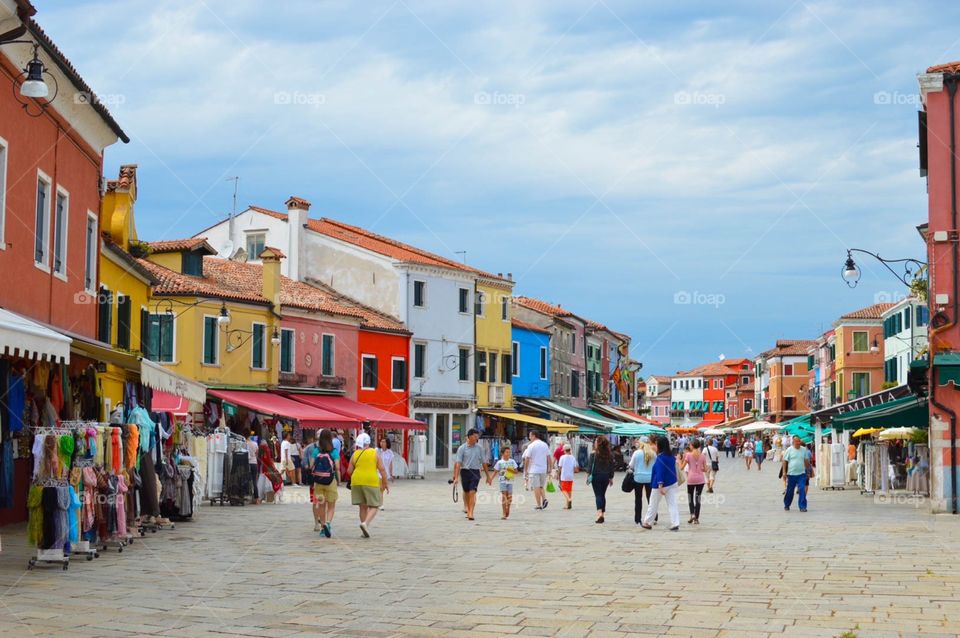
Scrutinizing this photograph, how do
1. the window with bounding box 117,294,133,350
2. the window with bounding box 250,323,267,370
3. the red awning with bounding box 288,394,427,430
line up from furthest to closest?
1. the red awning with bounding box 288,394,427,430
2. the window with bounding box 250,323,267,370
3. the window with bounding box 117,294,133,350

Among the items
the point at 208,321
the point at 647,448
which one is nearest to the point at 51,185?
the point at 647,448

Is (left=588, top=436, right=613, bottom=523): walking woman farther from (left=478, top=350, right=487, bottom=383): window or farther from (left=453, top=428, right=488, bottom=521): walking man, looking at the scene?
(left=478, top=350, right=487, bottom=383): window

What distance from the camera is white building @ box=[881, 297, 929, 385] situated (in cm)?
5781

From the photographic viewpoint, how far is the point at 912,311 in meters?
58.9

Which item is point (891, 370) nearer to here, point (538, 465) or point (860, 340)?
point (860, 340)

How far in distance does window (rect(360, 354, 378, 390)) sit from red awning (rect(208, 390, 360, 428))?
637 cm

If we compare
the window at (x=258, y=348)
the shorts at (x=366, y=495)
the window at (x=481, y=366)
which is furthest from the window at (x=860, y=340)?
the shorts at (x=366, y=495)

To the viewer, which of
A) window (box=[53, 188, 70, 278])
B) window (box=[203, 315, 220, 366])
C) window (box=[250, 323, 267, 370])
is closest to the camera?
window (box=[53, 188, 70, 278])

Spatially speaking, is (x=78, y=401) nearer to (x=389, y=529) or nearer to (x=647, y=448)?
(x=389, y=529)

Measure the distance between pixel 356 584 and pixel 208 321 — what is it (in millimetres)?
26184

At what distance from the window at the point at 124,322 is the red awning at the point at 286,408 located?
5.89 meters

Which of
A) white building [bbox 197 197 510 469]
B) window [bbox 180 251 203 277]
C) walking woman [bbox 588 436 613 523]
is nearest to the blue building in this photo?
white building [bbox 197 197 510 469]

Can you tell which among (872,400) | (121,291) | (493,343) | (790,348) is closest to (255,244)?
(493,343)

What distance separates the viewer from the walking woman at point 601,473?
65.8 ft
